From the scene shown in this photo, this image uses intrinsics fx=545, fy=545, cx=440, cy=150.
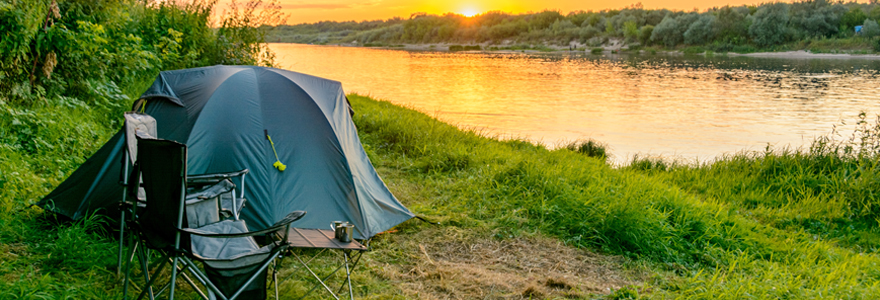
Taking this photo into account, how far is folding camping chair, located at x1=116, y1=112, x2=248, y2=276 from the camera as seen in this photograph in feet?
9.71

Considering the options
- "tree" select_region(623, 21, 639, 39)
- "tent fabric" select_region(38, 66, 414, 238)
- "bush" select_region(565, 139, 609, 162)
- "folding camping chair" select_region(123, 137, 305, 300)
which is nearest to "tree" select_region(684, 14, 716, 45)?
"tree" select_region(623, 21, 639, 39)

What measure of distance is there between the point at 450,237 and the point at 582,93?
2072 centimetres

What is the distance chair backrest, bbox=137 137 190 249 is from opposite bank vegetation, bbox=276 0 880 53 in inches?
387

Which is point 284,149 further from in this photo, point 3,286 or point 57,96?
point 57,96

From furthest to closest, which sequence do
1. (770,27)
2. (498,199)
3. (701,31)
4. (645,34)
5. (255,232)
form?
1. (645,34)
2. (701,31)
3. (770,27)
4. (498,199)
5. (255,232)

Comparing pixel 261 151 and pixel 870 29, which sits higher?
pixel 261 151

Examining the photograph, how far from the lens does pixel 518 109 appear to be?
62.9 ft

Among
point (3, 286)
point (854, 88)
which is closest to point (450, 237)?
point (3, 286)

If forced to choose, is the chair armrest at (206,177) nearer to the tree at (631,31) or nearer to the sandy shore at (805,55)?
the sandy shore at (805,55)

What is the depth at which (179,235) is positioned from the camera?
261cm

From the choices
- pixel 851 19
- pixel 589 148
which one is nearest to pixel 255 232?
pixel 589 148

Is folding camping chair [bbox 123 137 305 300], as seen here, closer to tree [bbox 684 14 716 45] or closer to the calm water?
the calm water

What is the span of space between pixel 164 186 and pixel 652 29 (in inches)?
2934

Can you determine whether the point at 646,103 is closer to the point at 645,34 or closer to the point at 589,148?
the point at 589,148
